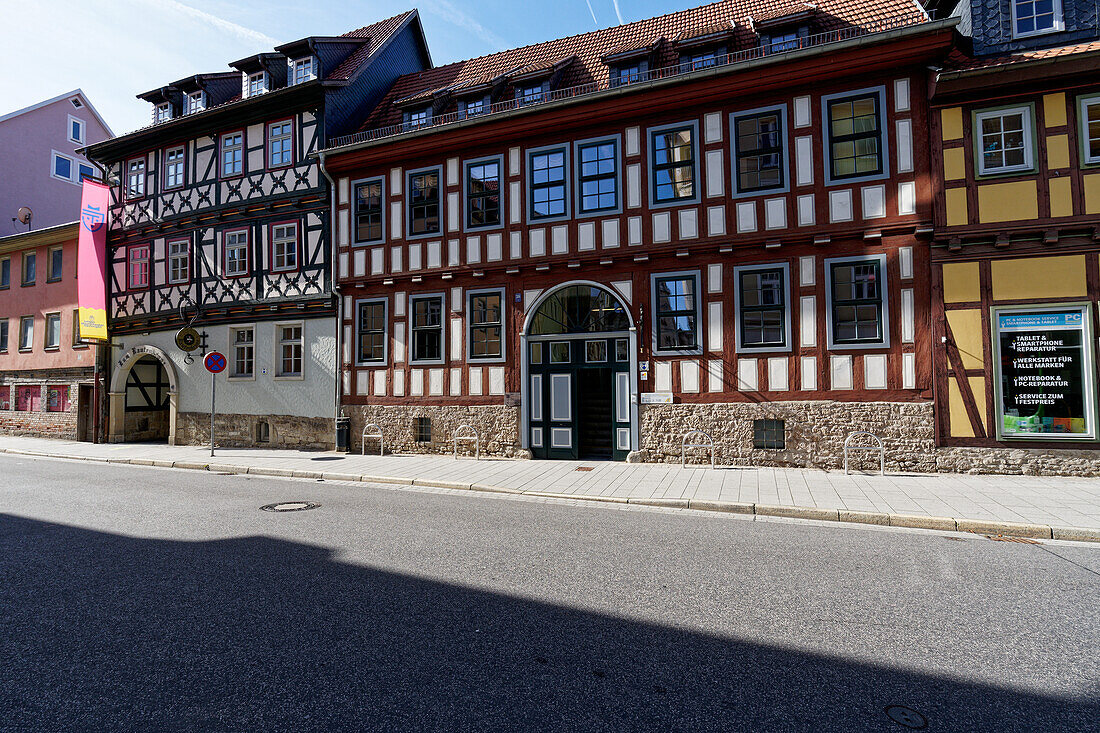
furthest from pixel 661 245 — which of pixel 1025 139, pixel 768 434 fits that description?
pixel 1025 139

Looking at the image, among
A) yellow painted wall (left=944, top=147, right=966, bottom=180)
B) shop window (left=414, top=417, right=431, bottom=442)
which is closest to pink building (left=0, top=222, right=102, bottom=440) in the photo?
shop window (left=414, top=417, right=431, bottom=442)

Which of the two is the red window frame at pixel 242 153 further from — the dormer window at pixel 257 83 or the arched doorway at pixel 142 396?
the arched doorway at pixel 142 396

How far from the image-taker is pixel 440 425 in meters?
15.2

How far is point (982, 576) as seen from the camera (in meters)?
5.29

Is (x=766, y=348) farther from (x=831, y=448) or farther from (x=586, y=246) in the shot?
(x=586, y=246)

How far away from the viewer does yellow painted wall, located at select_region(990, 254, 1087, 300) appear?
10.7m

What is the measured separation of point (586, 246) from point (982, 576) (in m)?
10.5

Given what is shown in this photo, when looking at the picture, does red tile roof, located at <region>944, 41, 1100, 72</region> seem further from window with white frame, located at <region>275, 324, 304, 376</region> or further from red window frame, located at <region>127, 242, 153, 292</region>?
red window frame, located at <region>127, 242, 153, 292</region>

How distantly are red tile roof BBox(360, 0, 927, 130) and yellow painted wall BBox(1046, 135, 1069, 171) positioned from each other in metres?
3.70

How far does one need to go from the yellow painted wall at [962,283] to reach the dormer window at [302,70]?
1899 centimetres

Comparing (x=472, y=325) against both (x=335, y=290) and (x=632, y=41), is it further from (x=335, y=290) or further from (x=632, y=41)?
(x=632, y=41)

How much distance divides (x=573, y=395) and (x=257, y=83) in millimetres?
15741

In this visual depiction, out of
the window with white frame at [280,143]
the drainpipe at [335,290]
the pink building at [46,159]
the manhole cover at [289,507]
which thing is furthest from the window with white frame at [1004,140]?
the pink building at [46,159]

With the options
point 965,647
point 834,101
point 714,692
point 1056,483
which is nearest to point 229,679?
point 714,692
